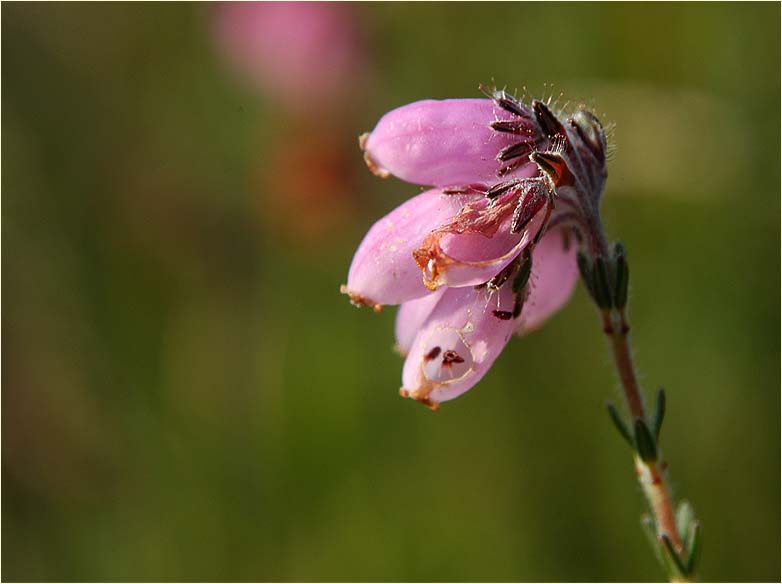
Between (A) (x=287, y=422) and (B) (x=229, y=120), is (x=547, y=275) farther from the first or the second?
(B) (x=229, y=120)

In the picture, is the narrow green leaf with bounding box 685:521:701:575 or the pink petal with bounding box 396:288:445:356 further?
the pink petal with bounding box 396:288:445:356

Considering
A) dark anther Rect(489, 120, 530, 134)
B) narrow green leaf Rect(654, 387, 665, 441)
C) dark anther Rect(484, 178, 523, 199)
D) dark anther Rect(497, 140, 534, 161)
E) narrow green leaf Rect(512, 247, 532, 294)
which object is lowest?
narrow green leaf Rect(654, 387, 665, 441)

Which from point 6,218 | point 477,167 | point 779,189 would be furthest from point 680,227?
point 6,218

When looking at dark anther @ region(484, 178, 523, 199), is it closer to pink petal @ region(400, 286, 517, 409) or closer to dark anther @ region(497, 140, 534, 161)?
dark anther @ region(497, 140, 534, 161)

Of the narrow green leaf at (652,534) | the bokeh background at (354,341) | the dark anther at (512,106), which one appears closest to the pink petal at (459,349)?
the dark anther at (512,106)

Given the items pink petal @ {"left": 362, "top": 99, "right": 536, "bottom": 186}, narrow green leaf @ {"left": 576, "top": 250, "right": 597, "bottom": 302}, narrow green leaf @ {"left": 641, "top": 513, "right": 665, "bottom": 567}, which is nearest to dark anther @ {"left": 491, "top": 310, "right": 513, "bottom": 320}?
narrow green leaf @ {"left": 576, "top": 250, "right": 597, "bottom": 302}

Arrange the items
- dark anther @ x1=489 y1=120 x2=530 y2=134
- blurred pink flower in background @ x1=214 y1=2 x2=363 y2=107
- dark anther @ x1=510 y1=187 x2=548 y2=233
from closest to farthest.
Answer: dark anther @ x1=510 y1=187 x2=548 y2=233 → dark anther @ x1=489 y1=120 x2=530 y2=134 → blurred pink flower in background @ x1=214 y1=2 x2=363 y2=107

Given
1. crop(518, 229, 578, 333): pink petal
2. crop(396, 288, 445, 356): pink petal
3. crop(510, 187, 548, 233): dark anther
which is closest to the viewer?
crop(510, 187, 548, 233): dark anther
